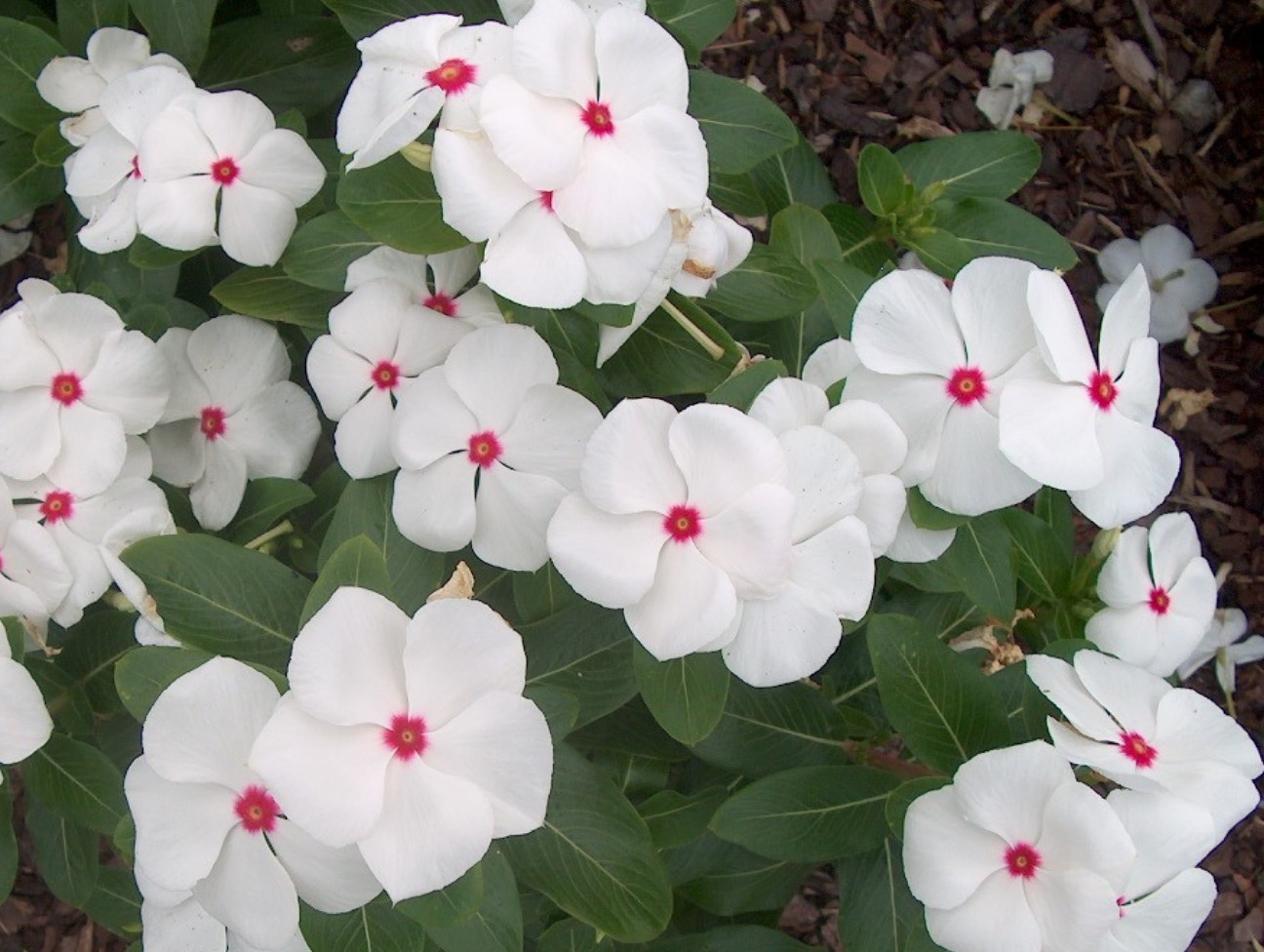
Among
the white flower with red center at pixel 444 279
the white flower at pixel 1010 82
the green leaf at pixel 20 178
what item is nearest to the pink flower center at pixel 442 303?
the white flower with red center at pixel 444 279

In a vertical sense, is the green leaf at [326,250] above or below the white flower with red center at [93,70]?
below

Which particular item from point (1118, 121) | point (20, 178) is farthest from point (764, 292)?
point (1118, 121)

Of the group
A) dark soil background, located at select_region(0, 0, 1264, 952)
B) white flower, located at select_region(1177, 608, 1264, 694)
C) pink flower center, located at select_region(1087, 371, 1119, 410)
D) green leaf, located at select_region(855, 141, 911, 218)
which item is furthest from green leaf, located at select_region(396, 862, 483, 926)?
dark soil background, located at select_region(0, 0, 1264, 952)

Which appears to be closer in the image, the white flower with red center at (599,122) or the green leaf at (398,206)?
the white flower with red center at (599,122)

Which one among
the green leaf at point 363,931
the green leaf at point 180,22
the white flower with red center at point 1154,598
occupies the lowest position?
the green leaf at point 363,931

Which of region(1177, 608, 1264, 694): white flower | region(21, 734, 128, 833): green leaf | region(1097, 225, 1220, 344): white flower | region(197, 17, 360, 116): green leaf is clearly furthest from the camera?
region(1097, 225, 1220, 344): white flower

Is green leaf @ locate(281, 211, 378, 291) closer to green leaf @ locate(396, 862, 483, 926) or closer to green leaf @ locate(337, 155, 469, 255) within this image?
green leaf @ locate(337, 155, 469, 255)

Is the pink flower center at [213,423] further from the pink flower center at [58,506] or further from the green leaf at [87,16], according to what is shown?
the green leaf at [87,16]
